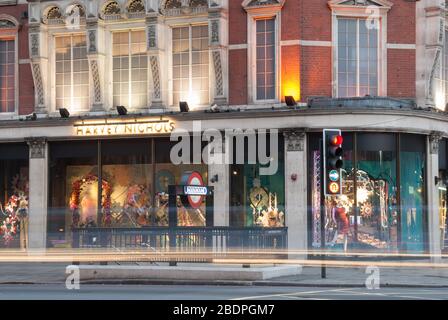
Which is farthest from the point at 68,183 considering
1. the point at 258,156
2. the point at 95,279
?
the point at 95,279

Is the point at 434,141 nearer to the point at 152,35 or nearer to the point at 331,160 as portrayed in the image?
the point at 331,160

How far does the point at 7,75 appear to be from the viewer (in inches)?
1497

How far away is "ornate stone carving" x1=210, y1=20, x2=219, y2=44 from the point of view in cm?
3425

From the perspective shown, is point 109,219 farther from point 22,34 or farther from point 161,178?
point 22,34

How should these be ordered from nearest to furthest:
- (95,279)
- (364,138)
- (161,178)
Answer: (95,279) < (364,138) < (161,178)

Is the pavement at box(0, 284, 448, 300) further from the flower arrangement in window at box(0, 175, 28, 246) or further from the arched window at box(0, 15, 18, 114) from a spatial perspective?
the arched window at box(0, 15, 18, 114)

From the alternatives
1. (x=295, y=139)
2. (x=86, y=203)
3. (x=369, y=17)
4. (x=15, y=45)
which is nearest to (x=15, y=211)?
(x=86, y=203)

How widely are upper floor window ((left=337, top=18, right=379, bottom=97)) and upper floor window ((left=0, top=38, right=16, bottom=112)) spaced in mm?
12531

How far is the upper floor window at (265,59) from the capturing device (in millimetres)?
34281

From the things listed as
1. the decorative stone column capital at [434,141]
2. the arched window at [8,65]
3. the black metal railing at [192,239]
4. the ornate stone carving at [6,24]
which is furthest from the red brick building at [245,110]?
the black metal railing at [192,239]

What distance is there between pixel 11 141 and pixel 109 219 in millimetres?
4799

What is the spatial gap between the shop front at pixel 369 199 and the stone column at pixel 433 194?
2.21 ft

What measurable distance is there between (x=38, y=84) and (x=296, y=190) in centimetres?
1062

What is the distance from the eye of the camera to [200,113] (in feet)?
113
